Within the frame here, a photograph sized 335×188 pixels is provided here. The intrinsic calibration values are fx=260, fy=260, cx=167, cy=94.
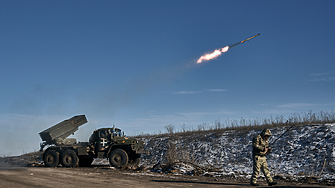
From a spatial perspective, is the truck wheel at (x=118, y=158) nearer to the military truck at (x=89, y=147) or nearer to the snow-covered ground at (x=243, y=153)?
the military truck at (x=89, y=147)

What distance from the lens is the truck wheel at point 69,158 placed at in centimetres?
1669

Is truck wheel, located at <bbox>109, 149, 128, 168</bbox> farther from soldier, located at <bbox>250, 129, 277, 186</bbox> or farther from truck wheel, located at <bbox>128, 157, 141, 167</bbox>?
soldier, located at <bbox>250, 129, 277, 186</bbox>

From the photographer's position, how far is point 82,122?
1845 cm

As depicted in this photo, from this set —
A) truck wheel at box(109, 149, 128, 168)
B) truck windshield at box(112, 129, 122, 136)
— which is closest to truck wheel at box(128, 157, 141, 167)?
truck wheel at box(109, 149, 128, 168)

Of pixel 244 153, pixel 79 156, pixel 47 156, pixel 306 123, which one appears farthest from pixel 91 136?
pixel 306 123

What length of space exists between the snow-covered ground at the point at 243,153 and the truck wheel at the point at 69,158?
474cm

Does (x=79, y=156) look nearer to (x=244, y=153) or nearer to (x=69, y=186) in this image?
(x=69, y=186)

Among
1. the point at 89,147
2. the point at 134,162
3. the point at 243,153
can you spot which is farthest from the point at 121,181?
the point at 243,153

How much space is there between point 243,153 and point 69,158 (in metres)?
11.1

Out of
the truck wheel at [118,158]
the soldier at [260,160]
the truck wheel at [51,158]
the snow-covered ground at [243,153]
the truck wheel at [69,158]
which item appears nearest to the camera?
the soldier at [260,160]

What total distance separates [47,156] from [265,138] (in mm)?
14209

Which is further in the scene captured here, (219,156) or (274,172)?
(219,156)

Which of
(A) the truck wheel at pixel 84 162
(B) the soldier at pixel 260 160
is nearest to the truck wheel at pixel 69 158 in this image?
(A) the truck wheel at pixel 84 162

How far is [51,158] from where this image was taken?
671 inches
